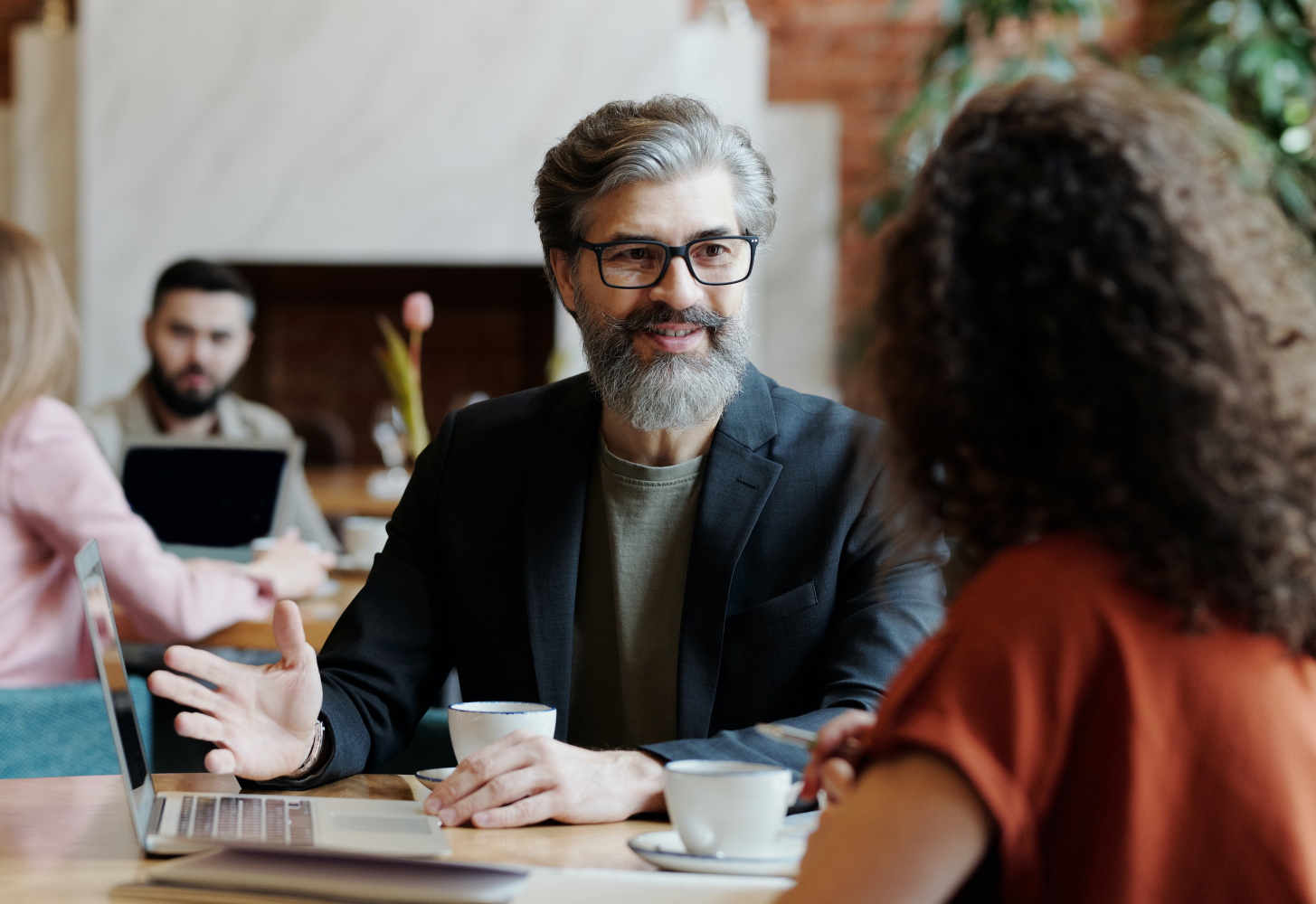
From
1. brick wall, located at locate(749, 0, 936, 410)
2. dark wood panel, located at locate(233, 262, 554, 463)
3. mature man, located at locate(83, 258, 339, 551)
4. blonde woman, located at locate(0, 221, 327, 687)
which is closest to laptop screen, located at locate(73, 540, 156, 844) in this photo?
blonde woman, located at locate(0, 221, 327, 687)

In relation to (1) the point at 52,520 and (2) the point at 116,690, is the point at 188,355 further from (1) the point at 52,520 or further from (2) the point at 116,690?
(2) the point at 116,690

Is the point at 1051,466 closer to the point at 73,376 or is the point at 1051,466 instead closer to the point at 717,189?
the point at 717,189

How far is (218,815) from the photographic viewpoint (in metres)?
1.03

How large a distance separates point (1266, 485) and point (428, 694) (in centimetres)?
101

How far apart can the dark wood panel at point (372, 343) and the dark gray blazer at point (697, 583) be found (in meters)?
4.40

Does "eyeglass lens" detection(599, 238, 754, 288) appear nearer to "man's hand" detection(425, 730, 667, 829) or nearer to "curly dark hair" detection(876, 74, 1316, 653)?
"man's hand" detection(425, 730, 667, 829)

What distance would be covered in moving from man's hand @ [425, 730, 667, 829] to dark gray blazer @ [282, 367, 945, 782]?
242mm

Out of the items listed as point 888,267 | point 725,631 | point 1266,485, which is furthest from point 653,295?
point 1266,485

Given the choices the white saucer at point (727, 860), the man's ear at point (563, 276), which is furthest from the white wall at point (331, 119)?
the white saucer at point (727, 860)

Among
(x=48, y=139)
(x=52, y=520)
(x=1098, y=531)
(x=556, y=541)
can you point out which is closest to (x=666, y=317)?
(x=556, y=541)

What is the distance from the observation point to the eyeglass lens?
150 cm

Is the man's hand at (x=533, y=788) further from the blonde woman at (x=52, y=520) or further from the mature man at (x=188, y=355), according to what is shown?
the mature man at (x=188, y=355)

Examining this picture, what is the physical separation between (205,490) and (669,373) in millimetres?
1328

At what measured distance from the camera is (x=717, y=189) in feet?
4.94
